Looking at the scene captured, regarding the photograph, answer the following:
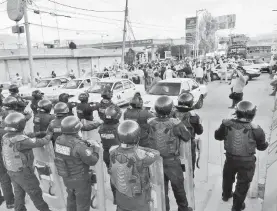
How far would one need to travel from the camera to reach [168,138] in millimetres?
3246

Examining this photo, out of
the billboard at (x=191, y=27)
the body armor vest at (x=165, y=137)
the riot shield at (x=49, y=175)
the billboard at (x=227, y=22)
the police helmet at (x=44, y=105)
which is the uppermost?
the billboard at (x=227, y=22)

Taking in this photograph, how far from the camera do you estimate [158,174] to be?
2922mm

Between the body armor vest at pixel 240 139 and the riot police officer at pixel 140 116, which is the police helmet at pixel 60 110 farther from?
the body armor vest at pixel 240 139

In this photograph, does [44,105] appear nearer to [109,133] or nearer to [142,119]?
[109,133]

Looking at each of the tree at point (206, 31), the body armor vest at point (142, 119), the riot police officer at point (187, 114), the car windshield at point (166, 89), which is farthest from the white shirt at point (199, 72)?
the tree at point (206, 31)

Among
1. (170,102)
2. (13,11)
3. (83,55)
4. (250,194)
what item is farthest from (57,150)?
(83,55)

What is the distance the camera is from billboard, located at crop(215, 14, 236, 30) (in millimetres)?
60875

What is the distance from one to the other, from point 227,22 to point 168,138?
65.6 meters

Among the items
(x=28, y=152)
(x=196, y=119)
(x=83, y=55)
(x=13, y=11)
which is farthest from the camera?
(x=83, y=55)

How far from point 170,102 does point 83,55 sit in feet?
98.9

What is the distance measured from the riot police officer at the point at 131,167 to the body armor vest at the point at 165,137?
0.62m

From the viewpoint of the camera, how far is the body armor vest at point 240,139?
10.7 feet

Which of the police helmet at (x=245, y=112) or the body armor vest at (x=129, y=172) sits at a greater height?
the police helmet at (x=245, y=112)

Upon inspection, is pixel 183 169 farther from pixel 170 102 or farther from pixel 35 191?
pixel 35 191
